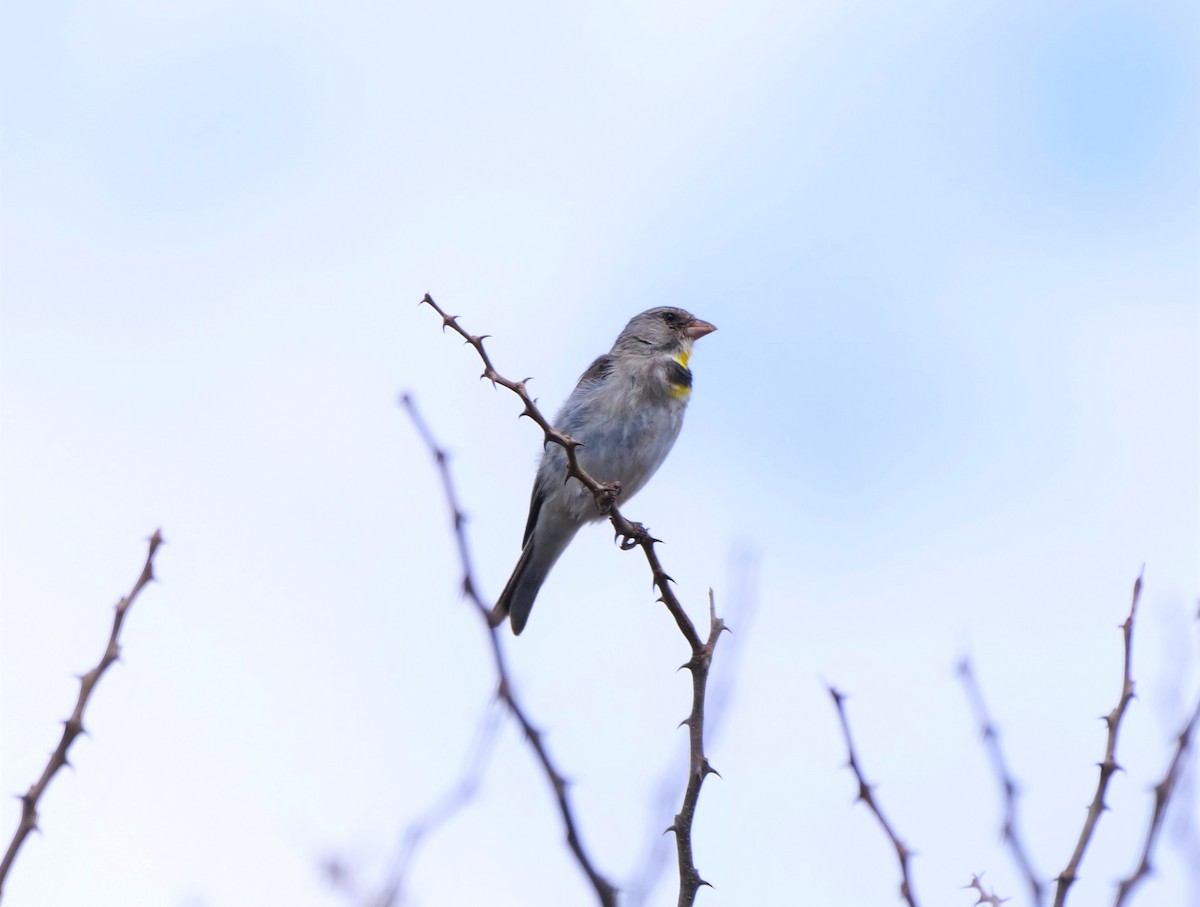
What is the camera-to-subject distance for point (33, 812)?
233 cm

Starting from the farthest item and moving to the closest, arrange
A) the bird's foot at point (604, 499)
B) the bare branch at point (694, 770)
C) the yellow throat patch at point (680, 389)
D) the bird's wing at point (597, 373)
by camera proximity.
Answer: the bird's wing at point (597, 373) < the yellow throat patch at point (680, 389) < the bird's foot at point (604, 499) < the bare branch at point (694, 770)

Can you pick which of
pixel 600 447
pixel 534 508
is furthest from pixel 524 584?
pixel 600 447

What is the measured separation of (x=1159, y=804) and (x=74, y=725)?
2065 millimetres

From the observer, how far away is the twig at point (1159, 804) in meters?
2.71

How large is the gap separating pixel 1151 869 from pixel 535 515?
665 cm

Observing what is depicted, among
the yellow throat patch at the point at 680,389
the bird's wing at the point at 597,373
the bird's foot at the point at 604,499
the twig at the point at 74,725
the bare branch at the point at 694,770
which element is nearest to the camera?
the twig at the point at 74,725

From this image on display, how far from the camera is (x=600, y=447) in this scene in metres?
8.82

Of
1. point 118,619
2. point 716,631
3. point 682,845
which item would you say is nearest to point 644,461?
point 716,631

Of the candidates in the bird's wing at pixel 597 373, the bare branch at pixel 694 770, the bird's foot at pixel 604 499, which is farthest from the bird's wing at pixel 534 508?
the bare branch at pixel 694 770

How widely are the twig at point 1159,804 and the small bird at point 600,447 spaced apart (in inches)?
229

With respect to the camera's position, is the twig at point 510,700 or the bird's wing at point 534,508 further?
the bird's wing at point 534,508

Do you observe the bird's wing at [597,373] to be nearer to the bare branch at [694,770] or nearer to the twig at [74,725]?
the bare branch at [694,770]

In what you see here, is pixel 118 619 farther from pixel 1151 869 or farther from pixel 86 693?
pixel 1151 869

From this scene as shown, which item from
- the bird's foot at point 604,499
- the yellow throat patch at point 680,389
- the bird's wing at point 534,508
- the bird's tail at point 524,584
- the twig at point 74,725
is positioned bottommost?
the twig at point 74,725
